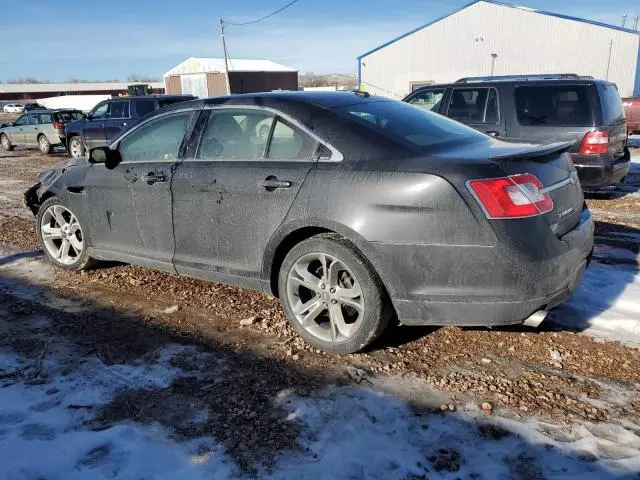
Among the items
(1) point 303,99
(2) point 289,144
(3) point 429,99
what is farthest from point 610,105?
(2) point 289,144

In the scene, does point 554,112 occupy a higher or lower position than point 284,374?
higher

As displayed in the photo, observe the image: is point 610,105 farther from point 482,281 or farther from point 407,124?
point 482,281

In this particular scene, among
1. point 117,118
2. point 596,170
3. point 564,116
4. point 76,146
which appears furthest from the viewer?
point 76,146

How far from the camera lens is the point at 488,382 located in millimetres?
3164

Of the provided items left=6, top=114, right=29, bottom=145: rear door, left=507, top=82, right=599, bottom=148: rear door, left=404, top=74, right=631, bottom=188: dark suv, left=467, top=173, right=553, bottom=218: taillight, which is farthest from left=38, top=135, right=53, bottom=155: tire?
left=467, top=173, right=553, bottom=218: taillight

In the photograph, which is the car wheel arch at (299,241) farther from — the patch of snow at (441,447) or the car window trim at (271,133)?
the patch of snow at (441,447)

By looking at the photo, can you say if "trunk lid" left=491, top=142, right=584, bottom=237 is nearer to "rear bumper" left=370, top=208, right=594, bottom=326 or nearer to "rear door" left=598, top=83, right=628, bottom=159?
"rear bumper" left=370, top=208, right=594, bottom=326

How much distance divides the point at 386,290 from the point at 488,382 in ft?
2.60

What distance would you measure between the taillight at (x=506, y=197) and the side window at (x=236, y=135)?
→ 157 cm

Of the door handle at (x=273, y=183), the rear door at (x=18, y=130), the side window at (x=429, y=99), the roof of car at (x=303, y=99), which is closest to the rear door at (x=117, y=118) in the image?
the rear door at (x=18, y=130)

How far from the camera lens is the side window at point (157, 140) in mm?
4359

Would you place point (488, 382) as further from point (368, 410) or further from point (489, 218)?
point (489, 218)

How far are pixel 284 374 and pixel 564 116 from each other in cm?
609

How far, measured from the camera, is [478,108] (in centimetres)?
808
